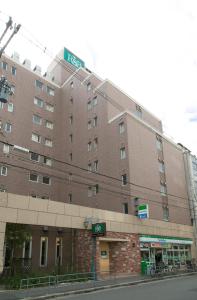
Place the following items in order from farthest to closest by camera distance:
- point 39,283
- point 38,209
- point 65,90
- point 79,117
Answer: point 65,90, point 79,117, point 38,209, point 39,283

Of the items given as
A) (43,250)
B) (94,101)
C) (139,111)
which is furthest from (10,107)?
(43,250)

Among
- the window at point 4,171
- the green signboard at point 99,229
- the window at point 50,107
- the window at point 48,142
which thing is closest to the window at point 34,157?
the window at point 48,142

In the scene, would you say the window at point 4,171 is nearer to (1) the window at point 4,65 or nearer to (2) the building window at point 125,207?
(1) the window at point 4,65

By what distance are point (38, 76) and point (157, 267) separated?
31166mm

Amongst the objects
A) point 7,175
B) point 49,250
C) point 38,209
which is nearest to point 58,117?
point 7,175

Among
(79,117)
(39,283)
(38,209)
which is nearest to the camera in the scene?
(39,283)

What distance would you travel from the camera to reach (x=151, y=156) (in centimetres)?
3841

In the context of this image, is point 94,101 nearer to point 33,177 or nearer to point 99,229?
point 33,177

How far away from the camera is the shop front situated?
3185 cm

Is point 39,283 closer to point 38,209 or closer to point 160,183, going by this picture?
point 38,209

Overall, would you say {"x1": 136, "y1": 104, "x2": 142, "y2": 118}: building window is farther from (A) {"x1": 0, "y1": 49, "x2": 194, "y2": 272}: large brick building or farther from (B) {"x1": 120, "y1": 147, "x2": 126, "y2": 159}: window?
(B) {"x1": 120, "y1": 147, "x2": 126, "y2": 159}: window

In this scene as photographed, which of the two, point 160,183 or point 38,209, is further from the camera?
point 160,183

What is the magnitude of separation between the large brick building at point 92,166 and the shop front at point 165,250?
0.36 ft

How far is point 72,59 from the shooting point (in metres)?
52.7
